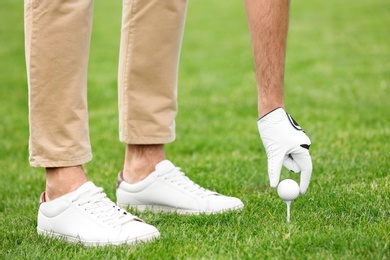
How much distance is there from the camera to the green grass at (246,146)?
2.53 metres

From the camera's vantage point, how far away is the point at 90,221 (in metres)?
2.69

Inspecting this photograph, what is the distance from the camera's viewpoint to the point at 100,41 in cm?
1146

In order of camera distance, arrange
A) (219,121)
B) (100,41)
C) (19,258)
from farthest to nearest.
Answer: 1. (100,41)
2. (219,121)
3. (19,258)

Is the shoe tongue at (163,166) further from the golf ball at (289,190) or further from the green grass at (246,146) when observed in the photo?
the golf ball at (289,190)

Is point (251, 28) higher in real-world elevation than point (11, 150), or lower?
higher

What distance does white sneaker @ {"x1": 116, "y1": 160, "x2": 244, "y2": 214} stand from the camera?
120 inches

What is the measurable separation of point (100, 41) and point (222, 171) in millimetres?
7793

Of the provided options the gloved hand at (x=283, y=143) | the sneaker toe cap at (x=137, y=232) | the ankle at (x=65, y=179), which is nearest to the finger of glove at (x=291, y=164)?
the gloved hand at (x=283, y=143)

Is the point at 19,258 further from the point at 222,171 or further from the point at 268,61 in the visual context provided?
the point at 222,171

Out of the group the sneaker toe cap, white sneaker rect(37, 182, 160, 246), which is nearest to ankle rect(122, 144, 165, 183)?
white sneaker rect(37, 182, 160, 246)

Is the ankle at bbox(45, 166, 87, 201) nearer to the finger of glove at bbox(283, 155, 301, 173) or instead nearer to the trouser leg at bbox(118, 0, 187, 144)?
the trouser leg at bbox(118, 0, 187, 144)

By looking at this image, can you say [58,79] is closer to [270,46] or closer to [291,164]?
[270,46]

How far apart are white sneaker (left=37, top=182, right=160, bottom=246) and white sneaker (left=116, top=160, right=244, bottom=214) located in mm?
402

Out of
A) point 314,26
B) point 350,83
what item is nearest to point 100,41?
point 314,26
